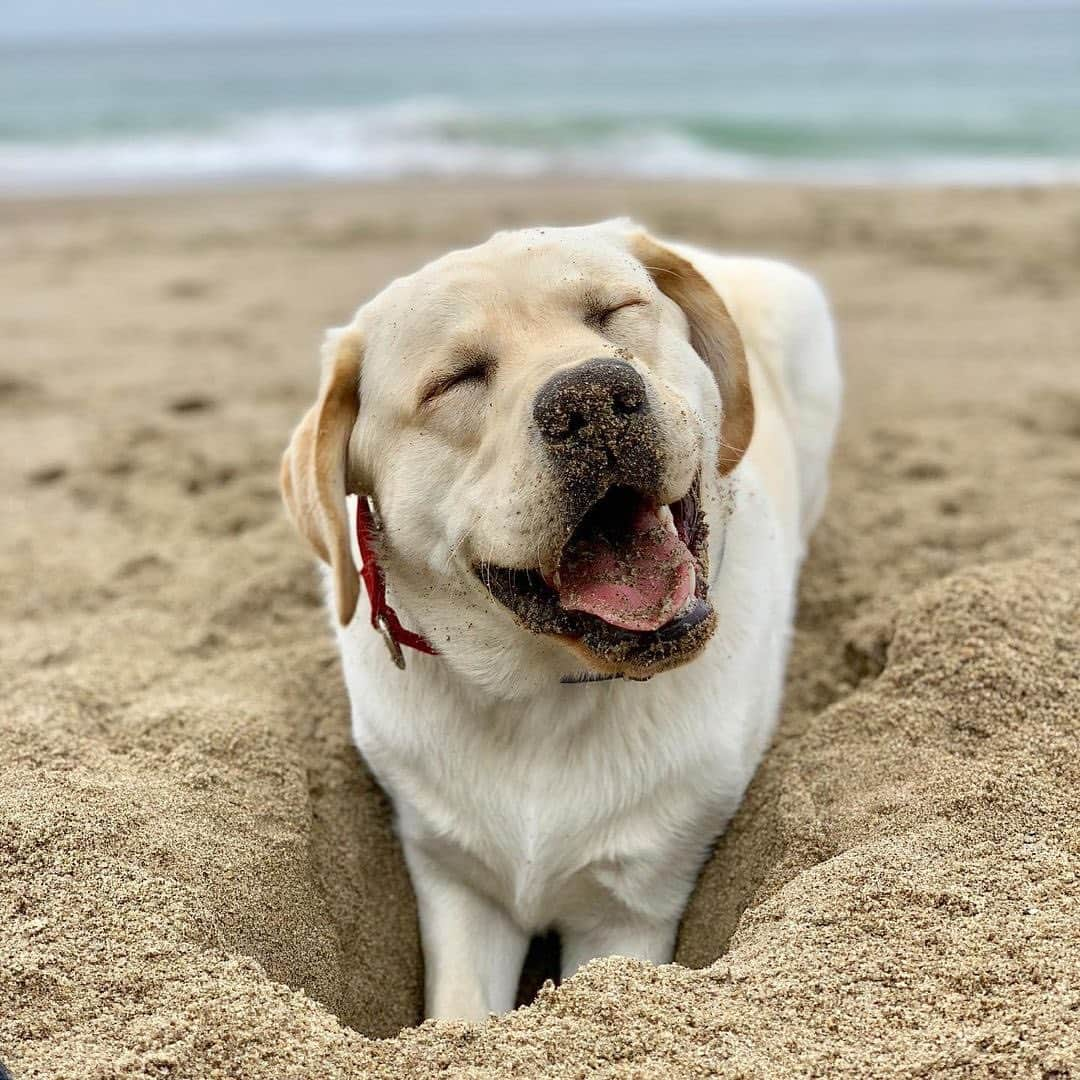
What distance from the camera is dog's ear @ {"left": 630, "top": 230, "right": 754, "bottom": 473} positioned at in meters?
2.36

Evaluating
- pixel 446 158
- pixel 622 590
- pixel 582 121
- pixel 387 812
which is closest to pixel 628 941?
pixel 387 812

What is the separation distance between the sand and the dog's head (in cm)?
41

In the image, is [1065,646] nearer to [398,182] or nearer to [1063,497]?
[1063,497]

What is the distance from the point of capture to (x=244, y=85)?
102ft

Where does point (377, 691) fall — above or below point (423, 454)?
below

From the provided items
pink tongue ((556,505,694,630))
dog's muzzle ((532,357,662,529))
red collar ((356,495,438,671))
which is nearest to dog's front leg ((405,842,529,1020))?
red collar ((356,495,438,671))

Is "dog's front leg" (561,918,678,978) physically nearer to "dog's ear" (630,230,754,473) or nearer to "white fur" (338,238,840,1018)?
"white fur" (338,238,840,1018)

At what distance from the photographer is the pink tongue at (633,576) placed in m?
1.93

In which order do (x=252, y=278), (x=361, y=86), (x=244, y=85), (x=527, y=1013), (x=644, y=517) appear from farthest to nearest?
1. (x=244, y=85)
2. (x=361, y=86)
3. (x=252, y=278)
4. (x=644, y=517)
5. (x=527, y=1013)

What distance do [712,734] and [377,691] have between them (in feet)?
2.27

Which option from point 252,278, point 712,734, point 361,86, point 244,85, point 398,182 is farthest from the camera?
→ point 244,85

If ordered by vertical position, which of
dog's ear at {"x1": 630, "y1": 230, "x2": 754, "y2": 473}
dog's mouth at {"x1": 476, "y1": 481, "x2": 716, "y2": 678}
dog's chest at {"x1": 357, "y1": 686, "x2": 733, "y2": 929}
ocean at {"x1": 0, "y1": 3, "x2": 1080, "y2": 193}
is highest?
dog's ear at {"x1": 630, "y1": 230, "x2": 754, "y2": 473}

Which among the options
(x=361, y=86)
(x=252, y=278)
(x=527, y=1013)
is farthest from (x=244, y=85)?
(x=527, y=1013)

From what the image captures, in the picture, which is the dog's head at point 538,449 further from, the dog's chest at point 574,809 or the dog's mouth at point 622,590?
the dog's chest at point 574,809
